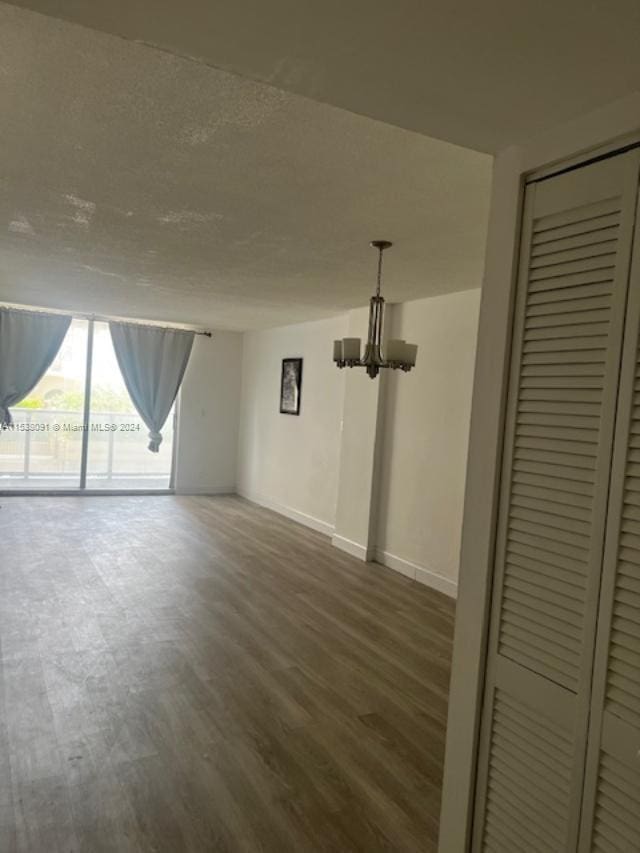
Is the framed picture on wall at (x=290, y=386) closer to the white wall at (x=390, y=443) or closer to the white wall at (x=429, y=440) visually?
the white wall at (x=390, y=443)

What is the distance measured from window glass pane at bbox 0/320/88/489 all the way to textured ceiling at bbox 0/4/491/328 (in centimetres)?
290

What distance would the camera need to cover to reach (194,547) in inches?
204

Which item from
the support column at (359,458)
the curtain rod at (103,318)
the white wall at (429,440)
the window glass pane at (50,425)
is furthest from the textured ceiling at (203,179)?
the window glass pane at (50,425)

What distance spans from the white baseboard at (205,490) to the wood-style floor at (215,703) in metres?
2.83

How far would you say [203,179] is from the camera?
2400mm

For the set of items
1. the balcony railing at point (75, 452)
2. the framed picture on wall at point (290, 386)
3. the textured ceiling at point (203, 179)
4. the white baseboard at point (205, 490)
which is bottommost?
the white baseboard at point (205, 490)

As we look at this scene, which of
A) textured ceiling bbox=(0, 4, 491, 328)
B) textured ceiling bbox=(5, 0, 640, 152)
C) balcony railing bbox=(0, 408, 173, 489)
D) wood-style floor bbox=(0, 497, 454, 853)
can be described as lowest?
wood-style floor bbox=(0, 497, 454, 853)

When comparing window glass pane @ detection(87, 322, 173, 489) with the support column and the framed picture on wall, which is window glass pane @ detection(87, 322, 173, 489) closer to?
the framed picture on wall

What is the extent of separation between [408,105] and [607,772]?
1.46 meters

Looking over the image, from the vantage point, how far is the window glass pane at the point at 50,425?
23.4ft

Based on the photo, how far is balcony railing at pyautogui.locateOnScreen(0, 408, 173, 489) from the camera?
7.20 metres

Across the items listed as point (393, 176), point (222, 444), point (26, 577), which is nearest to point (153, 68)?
point (393, 176)

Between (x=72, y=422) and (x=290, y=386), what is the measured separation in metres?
2.86

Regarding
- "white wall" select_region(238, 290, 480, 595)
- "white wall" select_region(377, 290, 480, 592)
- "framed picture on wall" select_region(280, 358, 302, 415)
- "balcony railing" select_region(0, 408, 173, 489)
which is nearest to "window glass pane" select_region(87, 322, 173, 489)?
"balcony railing" select_region(0, 408, 173, 489)
